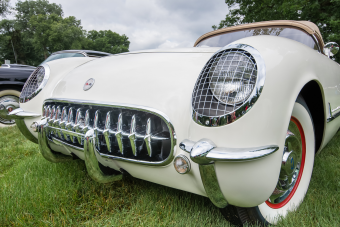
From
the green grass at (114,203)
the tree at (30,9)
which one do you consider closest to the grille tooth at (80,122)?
the green grass at (114,203)

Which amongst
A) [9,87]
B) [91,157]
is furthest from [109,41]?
[91,157]

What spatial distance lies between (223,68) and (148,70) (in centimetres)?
48

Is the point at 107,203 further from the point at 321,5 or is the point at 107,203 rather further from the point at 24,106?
the point at 321,5

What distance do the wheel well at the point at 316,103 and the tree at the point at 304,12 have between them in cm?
595

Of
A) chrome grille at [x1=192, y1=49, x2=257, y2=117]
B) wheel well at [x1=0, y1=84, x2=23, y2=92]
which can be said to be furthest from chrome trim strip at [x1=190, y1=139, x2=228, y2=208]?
wheel well at [x1=0, y1=84, x2=23, y2=92]

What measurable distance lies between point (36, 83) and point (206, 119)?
5.13 feet

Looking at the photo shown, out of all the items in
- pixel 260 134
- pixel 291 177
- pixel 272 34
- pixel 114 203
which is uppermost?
pixel 272 34

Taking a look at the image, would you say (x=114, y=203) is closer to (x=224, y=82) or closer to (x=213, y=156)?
(x=213, y=156)

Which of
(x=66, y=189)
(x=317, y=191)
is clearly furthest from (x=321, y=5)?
(x=66, y=189)

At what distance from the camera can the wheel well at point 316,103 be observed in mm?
1319

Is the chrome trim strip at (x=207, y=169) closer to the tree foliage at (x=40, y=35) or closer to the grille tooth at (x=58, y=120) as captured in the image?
the grille tooth at (x=58, y=120)

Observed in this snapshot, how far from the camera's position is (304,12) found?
7.46 meters

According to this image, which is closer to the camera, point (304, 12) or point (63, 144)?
point (63, 144)

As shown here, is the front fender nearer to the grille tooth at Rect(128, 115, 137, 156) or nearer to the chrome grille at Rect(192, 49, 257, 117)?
the chrome grille at Rect(192, 49, 257, 117)
